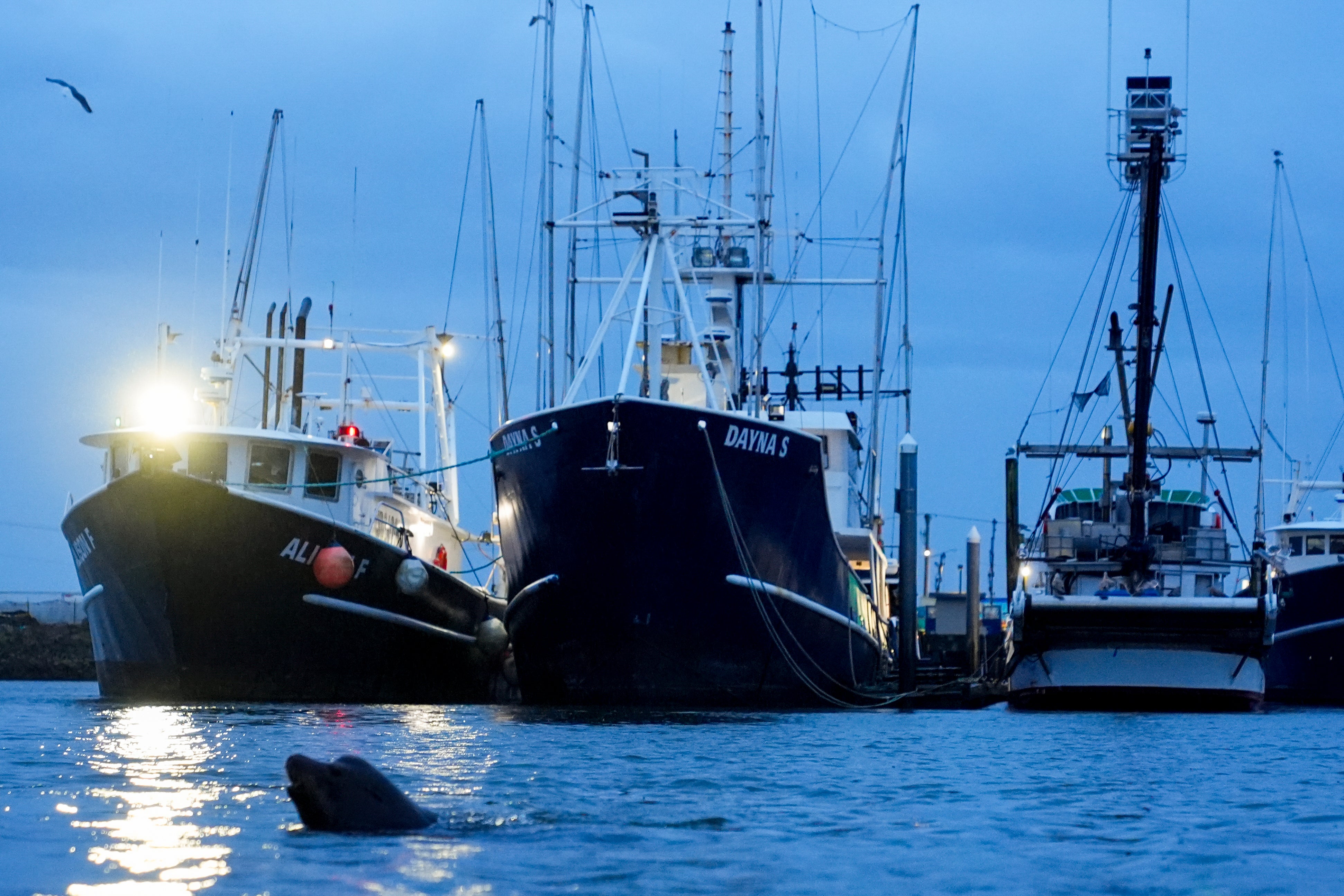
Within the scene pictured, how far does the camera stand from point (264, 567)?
26.0 m

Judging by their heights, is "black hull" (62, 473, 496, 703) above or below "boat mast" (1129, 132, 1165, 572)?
below

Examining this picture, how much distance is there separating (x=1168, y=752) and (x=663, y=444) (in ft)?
27.6

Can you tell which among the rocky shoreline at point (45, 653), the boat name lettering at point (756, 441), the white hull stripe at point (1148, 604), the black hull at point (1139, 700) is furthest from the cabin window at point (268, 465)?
the rocky shoreline at point (45, 653)

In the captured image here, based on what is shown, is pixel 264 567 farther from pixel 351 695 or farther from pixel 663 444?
pixel 663 444

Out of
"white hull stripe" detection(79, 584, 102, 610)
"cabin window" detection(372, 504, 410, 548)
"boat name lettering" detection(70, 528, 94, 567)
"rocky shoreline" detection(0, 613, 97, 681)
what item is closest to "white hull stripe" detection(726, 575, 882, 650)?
"cabin window" detection(372, 504, 410, 548)

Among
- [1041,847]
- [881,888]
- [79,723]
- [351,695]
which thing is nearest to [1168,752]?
[1041,847]

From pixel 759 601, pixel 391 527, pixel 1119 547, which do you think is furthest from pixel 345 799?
pixel 1119 547

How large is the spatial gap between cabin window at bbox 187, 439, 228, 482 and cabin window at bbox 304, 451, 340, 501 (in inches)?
51.3

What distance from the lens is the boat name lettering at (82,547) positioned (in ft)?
91.4

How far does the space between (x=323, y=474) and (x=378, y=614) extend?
102 inches

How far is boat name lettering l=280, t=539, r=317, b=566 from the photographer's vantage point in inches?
1029

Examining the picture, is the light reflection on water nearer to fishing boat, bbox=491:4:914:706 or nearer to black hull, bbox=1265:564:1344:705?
fishing boat, bbox=491:4:914:706

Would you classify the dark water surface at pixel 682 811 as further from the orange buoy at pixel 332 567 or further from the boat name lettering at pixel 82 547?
the boat name lettering at pixel 82 547

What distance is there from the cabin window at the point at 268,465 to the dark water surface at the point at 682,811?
726 centimetres
